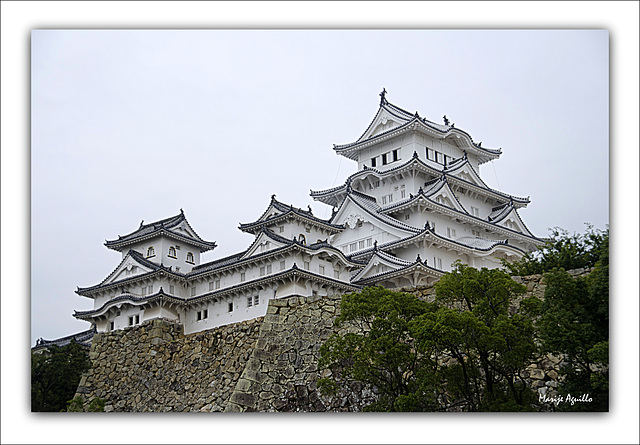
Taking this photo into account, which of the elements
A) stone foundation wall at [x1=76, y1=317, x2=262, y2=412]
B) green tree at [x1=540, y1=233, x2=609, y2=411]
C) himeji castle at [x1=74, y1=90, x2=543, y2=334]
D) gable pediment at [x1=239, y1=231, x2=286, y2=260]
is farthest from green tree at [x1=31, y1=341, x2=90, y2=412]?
gable pediment at [x1=239, y1=231, x2=286, y2=260]

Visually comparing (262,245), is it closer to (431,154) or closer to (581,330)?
(431,154)

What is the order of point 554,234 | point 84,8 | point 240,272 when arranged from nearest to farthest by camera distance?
point 84,8
point 554,234
point 240,272

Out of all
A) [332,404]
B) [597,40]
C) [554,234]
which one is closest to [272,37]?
[597,40]

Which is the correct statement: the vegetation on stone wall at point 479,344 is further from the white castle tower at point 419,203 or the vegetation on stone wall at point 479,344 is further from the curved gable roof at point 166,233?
the curved gable roof at point 166,233

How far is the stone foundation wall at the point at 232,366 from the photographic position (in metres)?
9.96

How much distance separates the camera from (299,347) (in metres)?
10.4

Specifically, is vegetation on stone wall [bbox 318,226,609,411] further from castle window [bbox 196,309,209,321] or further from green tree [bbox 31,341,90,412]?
castle window [bbox 196,309,209,321]

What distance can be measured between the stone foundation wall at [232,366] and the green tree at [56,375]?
0.67 ft

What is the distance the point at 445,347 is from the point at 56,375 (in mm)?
4730

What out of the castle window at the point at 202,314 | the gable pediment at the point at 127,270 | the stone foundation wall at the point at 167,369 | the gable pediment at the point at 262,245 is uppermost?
the gable pediment at the point at 262,245

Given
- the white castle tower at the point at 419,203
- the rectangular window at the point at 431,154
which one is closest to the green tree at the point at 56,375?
the white castle tower at the point at 419,203

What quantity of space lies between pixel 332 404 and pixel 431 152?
43.8 feet

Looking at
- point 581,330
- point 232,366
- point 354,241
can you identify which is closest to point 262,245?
point 354,241
